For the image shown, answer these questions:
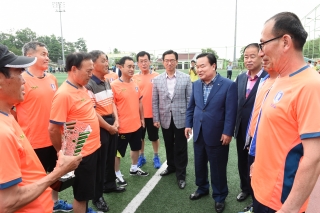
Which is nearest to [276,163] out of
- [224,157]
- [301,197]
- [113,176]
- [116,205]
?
[301,197]

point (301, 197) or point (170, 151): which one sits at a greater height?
point (301, 197)

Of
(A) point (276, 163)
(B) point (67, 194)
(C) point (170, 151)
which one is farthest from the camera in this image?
(C) point (170, 151)

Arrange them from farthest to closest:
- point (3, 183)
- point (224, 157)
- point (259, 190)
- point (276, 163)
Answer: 1. point (224, 157)
2. point (259, 190)
3. point (276, 163)
4. point (3, 183)

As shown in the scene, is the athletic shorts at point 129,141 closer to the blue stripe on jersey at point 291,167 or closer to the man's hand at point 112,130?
the man's hand at point 112,130

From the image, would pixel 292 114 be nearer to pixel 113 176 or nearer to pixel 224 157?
pixel 224 157

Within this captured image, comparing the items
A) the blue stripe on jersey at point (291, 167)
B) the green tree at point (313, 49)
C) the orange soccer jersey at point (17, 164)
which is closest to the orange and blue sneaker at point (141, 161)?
the orange soccer jersey at point (17, 164)

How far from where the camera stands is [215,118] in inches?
123

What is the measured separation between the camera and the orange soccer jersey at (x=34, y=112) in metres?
3.01

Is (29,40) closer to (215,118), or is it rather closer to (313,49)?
(313,49)

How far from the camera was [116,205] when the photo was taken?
3322 mm

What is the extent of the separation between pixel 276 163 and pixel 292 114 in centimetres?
36

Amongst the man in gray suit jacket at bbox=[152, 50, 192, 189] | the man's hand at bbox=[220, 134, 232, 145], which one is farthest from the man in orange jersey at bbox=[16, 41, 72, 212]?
the man's hand at bbox=[220, 134, 232, 145]

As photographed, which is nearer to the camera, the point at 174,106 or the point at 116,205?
the point at 116,205

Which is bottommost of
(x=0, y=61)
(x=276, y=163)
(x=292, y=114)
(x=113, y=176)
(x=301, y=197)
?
(x=113, y=176)
